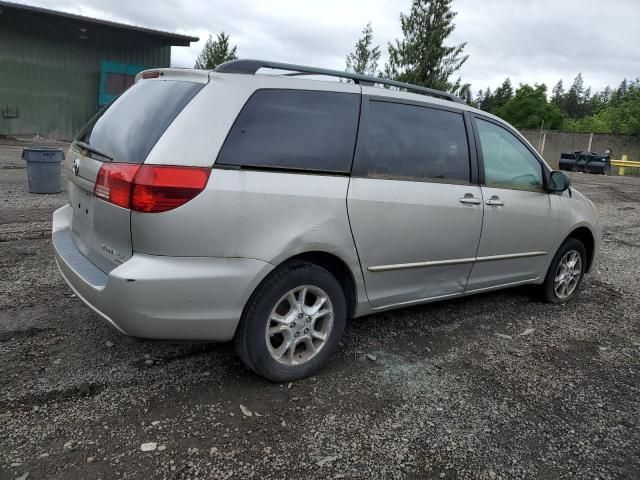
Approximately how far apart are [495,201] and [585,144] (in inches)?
1402

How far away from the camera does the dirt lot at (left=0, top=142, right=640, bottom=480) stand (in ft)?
8.10

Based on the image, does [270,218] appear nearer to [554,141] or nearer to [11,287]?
[11,287]

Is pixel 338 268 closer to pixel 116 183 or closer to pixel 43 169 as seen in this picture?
pixel 116 183

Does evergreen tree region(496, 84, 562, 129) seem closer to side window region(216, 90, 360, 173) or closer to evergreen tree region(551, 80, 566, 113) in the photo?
evergreen tree region(551, 80, 566, 113)

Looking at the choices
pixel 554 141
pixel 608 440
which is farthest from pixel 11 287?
pixel 554 141

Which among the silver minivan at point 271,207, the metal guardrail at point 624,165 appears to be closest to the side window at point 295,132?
the silver minivan at point 271,207

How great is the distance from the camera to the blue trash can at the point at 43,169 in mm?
8633

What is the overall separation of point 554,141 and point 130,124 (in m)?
38.4

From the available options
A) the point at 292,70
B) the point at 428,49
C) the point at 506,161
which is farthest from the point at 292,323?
the point at 428,49

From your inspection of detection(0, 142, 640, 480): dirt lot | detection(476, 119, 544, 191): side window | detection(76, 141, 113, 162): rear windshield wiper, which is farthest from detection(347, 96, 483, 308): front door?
detection(76, 141, 113, 162): rear windshield wiper

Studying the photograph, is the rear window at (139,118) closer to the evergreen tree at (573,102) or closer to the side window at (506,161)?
the side window at (506,161)

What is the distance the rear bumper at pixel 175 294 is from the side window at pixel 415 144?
1.12m

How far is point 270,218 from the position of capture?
2.82 metres

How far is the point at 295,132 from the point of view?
303 cm
